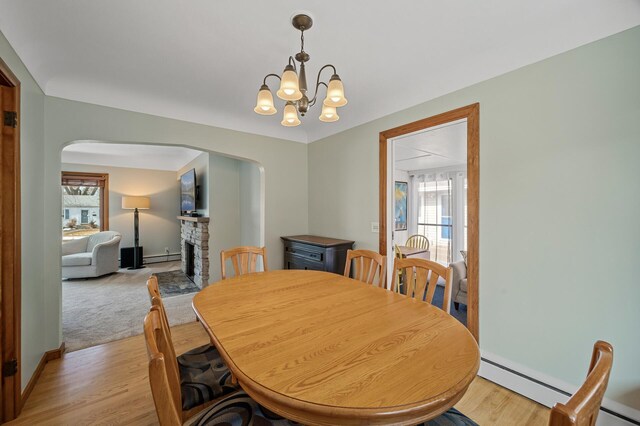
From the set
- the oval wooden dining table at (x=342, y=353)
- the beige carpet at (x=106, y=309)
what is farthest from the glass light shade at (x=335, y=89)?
the beige carpet at (x=106, y=309)

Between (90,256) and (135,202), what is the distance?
1.56 metres

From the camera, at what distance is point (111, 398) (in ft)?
6.13

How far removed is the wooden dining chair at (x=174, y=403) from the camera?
2.25 ft

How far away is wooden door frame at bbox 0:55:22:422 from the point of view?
159 centimetres

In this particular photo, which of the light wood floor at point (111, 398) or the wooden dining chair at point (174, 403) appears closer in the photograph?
the wooden dining chair at point (174, 403)

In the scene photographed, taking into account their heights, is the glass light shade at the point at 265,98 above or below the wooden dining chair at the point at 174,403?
above

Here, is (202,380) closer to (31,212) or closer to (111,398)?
(111,398)

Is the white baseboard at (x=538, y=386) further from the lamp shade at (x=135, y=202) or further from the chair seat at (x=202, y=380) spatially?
the lamp shade at (x=135, y=202)

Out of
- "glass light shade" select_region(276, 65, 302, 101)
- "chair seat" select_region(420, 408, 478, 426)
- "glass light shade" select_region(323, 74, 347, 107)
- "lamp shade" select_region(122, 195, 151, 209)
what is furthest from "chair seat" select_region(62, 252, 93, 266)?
"chair seat" select_region(420, 408, 478, 426)

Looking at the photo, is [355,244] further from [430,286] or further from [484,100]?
[484,100]

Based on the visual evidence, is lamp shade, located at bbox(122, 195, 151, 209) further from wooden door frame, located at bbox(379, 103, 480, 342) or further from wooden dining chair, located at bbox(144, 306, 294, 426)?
wooden door frame, located at bbox(379, 103, 480, 342)

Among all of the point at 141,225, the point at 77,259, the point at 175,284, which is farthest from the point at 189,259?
the point at 141,225

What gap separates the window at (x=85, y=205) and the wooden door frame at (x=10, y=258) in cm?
548

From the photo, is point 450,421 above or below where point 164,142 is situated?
below
